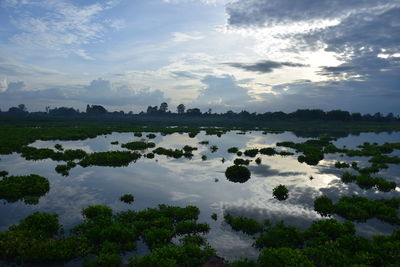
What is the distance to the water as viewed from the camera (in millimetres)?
18766

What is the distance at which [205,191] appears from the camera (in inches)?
1052

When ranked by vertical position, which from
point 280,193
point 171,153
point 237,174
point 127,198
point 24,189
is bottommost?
point 127,198

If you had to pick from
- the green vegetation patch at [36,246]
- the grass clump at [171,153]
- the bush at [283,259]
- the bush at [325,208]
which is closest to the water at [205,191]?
the bush at [325,208]

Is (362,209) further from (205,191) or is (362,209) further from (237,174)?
(237,174)

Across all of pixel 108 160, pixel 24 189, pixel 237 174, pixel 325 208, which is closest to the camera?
pixel 325 208

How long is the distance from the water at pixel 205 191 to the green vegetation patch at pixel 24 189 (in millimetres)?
728

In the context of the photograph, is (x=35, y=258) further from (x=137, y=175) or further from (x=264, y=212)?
(x=137, y=175)

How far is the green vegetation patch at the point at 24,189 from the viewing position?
22.6m

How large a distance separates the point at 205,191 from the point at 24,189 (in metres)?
16.8

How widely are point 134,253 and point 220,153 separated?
37852mm

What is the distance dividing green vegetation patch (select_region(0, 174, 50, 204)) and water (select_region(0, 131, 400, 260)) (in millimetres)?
728

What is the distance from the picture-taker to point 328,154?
52812 millimetres

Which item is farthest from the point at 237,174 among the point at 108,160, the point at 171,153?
the point at 108,160

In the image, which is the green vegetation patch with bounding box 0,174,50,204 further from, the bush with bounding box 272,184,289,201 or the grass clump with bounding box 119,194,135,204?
the bush with bounding box 272,184,289,201
